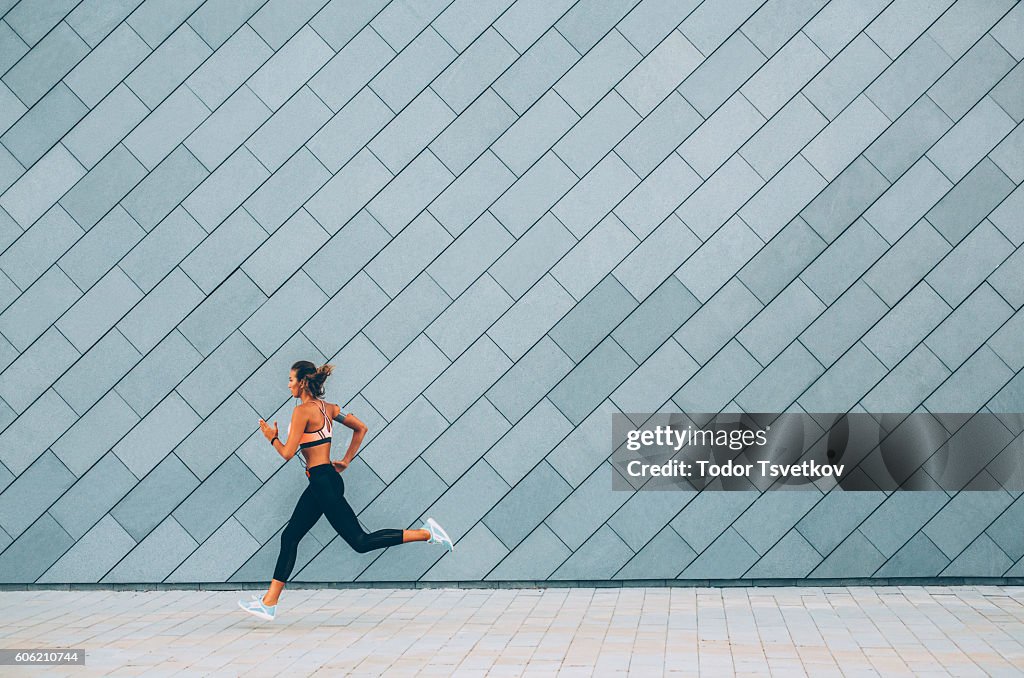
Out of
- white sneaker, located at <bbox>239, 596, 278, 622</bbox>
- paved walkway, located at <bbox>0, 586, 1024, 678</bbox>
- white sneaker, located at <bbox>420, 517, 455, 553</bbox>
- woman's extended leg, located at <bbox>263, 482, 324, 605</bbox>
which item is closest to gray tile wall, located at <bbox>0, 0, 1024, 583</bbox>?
paved walkway, located at <bbox>0, 586, 1024, 678</bbox>

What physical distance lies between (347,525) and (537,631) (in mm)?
1647

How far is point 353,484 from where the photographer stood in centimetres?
959

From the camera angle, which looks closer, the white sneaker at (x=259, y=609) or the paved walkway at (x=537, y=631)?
the paved walkway at (x=537, y=631)

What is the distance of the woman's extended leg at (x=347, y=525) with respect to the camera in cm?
847

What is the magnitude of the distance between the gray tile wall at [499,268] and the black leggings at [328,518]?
1.04 m

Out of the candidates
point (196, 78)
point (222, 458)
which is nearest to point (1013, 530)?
point (222, 458)

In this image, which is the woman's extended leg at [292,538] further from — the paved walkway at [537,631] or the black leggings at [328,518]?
the paved walkway at [537,631]

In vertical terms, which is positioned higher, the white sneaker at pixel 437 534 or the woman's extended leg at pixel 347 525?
the woman's extended leg at pixel 347 525

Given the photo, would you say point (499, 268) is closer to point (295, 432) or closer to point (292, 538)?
point (295, 432)

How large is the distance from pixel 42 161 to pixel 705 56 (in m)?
5.59

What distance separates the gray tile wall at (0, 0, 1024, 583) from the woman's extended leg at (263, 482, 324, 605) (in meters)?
1.09

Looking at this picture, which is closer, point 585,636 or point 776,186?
point 585,636

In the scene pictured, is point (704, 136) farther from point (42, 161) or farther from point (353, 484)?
point (42, 161)

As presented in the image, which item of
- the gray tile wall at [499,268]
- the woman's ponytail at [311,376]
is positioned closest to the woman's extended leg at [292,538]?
the woman's ponytail at [311,376]
